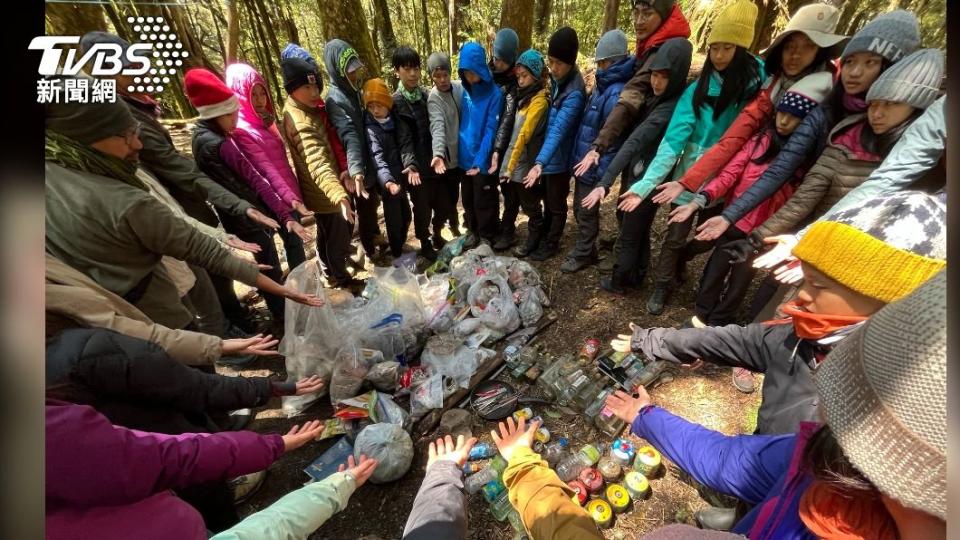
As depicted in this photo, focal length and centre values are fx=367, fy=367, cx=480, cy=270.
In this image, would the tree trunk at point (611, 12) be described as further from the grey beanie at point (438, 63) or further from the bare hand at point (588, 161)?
the bare hand at point (588, 161)

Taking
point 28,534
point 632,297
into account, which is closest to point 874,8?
point 632,297

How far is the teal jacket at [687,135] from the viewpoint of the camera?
2770mm

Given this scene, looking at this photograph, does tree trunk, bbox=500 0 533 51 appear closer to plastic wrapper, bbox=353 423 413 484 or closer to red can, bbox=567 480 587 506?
plastic wrapper, bbox=353 423 413 484

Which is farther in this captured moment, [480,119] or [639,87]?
[480,119]

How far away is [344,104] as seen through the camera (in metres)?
3.65

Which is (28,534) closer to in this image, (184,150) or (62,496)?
(62,496)

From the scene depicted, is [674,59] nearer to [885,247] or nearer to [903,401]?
[885,247]

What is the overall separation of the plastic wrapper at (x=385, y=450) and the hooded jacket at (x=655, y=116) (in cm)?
264

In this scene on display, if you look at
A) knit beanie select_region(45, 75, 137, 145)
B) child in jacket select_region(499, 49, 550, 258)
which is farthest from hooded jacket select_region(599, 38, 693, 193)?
knit beanie select_region(45, 75, 137, 145)

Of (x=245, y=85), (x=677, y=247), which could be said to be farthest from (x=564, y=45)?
(x=245, y=85)

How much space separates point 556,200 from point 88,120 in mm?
3553

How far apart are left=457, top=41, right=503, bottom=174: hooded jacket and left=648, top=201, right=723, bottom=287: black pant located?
81.6 inches

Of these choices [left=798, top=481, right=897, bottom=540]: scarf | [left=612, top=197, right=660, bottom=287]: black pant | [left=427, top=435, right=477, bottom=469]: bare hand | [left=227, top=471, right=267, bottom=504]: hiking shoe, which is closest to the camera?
[left=798, top=481, right=897, bottom=540]: scarf

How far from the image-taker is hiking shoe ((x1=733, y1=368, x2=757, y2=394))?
2.64 metres
